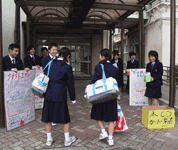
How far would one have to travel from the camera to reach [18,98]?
4.05 m

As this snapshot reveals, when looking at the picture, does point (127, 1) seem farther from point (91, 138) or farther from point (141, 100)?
point (91, 138)

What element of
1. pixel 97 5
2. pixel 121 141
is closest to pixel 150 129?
pixel 121 141

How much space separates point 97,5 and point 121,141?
477cm

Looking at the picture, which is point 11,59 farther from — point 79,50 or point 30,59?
point 79,50

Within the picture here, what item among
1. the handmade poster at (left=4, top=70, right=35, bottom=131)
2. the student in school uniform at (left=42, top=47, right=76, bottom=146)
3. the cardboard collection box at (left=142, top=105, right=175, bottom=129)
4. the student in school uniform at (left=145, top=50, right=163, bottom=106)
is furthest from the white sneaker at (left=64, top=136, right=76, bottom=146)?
the student in school uniform at (left=145, top=50, right=163, bottom=106)

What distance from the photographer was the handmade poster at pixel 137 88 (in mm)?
6000

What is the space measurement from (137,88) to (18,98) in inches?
147

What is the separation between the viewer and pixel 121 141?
3.38 meters

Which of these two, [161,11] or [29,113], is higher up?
[161,11]

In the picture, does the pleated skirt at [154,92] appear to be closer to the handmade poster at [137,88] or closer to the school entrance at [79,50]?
the handmade poster at [137,88]

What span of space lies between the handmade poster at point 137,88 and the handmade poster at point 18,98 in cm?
316

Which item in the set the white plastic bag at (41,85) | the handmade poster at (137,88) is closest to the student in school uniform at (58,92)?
the white plastic bag at (41,85)

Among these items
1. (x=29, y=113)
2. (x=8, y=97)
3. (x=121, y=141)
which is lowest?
(x=121, y=141)

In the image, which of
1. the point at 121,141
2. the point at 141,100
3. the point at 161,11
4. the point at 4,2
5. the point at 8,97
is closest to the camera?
the point at 121,141
